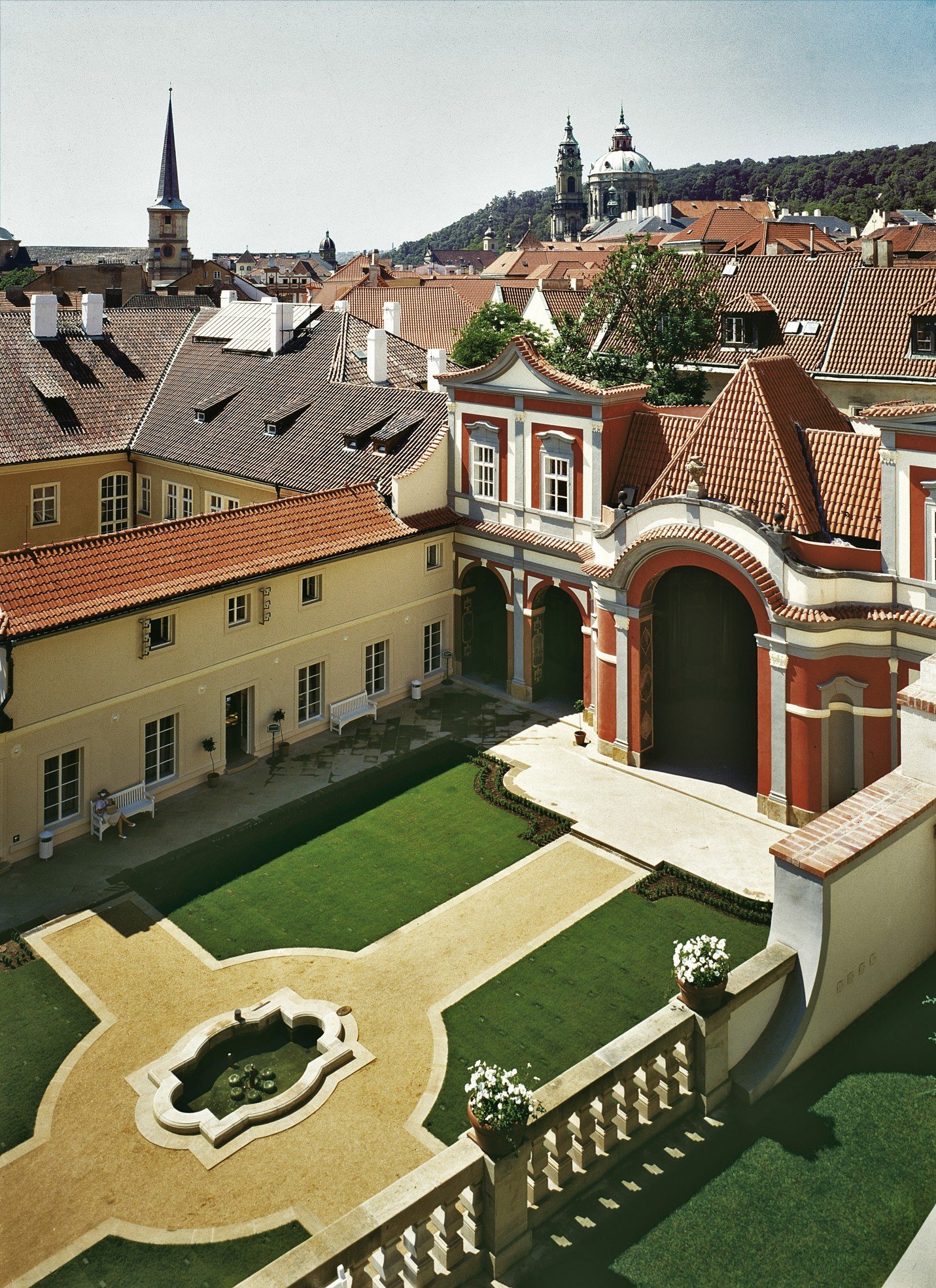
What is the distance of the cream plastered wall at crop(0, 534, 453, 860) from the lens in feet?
89.5

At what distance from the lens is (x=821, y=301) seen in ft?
193

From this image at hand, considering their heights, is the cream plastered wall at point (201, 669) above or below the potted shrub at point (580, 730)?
above

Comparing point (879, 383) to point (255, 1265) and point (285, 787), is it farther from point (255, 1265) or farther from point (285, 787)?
point (255, 1265)

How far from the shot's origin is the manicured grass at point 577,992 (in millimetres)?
20375

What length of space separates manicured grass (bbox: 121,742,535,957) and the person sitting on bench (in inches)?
73.3

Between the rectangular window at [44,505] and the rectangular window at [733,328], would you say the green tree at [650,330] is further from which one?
the rectangular window at [44,505]

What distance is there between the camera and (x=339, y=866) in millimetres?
27297

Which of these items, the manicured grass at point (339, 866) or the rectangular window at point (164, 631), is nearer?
the manicured grass at point (339, 866)

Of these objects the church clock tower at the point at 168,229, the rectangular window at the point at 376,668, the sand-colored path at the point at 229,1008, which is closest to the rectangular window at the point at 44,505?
the rectangular window at the point at 376,668

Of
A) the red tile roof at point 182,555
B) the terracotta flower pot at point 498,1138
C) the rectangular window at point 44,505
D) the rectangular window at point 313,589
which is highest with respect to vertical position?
the rectangular window at point 44,505

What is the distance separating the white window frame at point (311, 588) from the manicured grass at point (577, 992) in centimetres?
1331

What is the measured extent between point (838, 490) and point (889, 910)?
544 inches

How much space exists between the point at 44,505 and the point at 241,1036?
2955 cm

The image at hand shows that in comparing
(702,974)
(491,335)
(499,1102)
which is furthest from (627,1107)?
(491,335)
